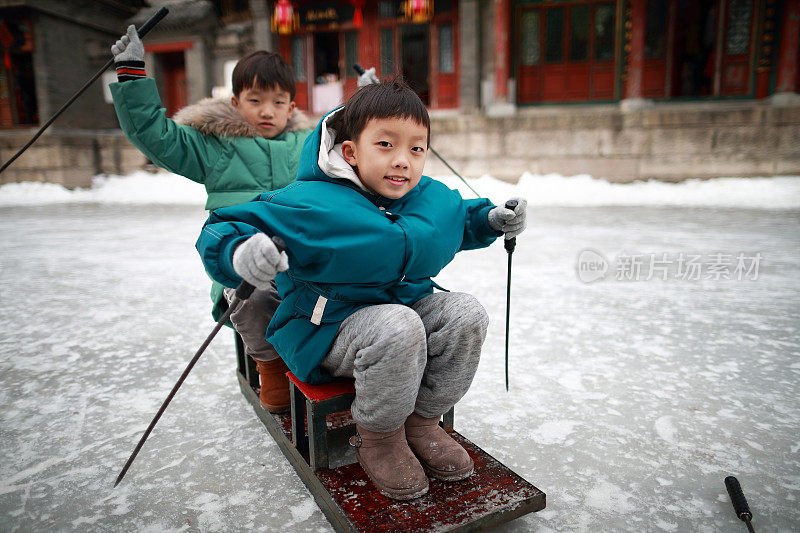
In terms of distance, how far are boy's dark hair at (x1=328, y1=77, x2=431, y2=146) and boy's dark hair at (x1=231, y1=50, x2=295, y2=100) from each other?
0.78m

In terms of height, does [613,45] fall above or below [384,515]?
above

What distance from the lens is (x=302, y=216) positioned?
4.22 feet

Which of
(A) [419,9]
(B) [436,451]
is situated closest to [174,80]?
(A) [419,9]

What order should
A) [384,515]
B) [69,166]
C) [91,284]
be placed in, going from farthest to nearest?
[69,166] → [91,284] → [384,515]

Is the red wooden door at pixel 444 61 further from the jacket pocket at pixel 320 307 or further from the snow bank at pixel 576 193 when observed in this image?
the jacket pocket at pixel 320 307

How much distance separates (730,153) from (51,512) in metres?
10.9

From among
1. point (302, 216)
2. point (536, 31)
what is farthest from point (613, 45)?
point (302, 216)

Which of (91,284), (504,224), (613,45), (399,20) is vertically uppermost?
(399,20)

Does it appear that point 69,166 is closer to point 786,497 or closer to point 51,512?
point 51,512

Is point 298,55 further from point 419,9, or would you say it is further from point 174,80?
point 174,80

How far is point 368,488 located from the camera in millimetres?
1330

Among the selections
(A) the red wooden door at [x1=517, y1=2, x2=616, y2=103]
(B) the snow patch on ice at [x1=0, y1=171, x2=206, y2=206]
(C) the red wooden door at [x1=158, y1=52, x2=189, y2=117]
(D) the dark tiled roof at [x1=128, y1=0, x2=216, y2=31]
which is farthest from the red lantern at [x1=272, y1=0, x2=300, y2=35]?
(A) the red wooden door at [x1=517, y1=2, x2=616, y2=103]

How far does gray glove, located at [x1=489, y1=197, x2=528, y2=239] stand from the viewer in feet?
4.89

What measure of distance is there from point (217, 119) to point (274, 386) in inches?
43.0
